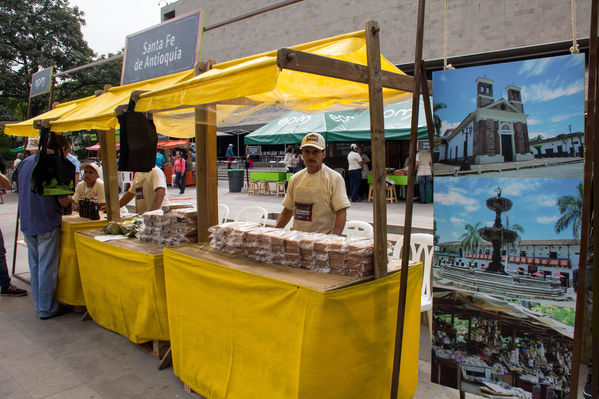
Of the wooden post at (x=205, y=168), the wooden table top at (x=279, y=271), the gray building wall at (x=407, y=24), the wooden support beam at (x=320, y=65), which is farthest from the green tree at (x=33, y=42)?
the wooden support beam at (x=320, y=65)

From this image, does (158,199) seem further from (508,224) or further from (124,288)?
(508,224)

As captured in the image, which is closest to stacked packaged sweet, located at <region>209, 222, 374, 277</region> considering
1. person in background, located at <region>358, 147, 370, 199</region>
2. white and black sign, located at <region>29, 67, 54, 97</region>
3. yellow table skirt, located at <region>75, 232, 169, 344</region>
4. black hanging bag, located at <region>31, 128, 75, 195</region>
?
yellow table skirt, located at <region>75, 232, 169, 344</region>

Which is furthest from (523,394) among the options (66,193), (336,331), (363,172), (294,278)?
(363,172)

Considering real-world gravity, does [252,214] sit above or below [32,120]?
below

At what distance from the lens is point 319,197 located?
405cm

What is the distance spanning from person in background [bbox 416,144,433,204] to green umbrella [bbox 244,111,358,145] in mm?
2416

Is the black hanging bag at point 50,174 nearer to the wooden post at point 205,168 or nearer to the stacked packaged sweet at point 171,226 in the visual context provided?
the stacked packaged sweet at point 171,226

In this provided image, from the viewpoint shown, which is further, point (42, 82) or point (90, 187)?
point (42, 82)

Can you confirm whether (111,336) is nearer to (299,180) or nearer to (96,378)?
(96,378)

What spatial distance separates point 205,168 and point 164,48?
82.3 inches

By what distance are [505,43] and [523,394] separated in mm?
17766

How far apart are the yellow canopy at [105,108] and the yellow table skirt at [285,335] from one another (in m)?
2.14

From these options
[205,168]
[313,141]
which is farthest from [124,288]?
[313,141]

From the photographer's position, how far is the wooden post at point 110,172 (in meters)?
5.38
